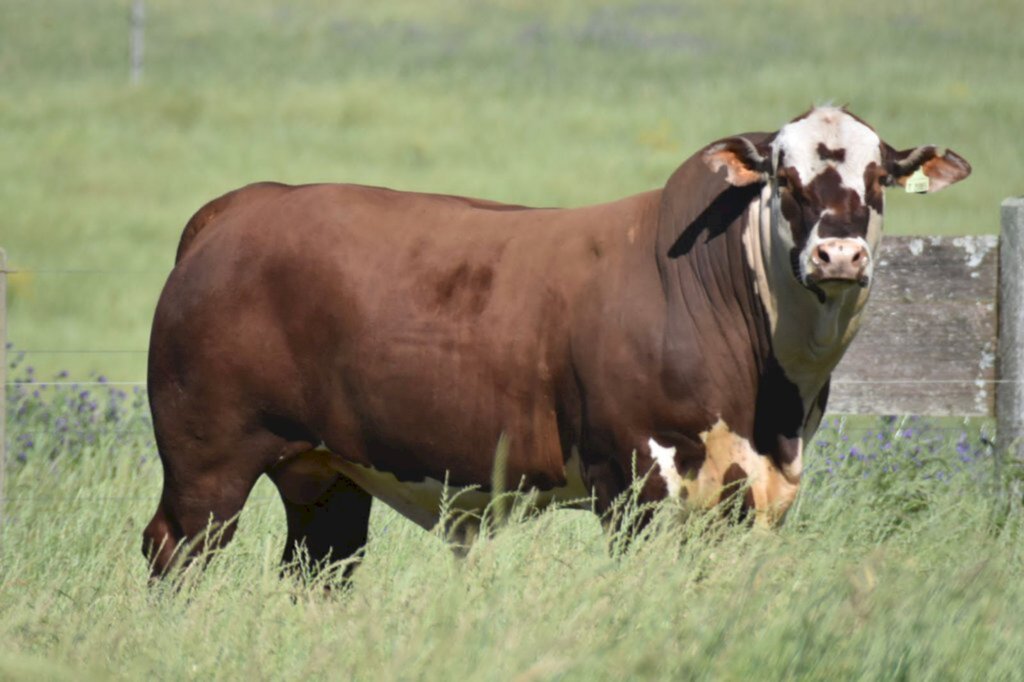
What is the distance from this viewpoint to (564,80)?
31.0 m

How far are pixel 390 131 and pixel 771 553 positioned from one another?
21924 mm

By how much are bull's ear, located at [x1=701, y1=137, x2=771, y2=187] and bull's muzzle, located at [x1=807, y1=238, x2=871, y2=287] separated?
0.44m

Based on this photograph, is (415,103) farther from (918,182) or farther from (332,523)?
(918,182)

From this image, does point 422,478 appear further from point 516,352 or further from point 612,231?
point 612,231

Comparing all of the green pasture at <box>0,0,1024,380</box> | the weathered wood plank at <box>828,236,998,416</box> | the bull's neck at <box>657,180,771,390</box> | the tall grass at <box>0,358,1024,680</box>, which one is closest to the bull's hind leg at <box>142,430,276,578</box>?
the tall grass at <box>0,358,1024,680</box>

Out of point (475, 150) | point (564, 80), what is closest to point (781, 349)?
point (475, 150)

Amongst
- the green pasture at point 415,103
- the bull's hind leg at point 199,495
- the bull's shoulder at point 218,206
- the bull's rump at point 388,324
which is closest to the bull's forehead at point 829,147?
the bull's rump at point 388,324

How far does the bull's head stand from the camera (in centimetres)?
445

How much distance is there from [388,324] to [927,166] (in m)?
1.71

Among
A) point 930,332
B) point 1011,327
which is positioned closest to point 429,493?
point 930,332

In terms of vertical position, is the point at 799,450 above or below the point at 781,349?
below

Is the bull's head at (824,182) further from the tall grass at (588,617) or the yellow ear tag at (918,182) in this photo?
the tall grass at (588,617)

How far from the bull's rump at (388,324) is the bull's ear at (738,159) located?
41cm

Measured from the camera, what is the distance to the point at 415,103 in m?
27.5
